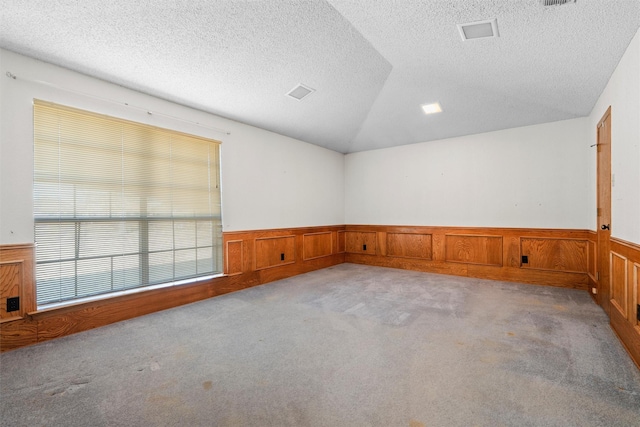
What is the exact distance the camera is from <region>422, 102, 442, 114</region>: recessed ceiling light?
4.21 meters

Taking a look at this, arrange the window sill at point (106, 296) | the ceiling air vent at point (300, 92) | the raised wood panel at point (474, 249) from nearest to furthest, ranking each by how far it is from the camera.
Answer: the window sill at point (106, 296) < the ceiling air vent at point (300, 92) < the raised wood panel at point (474, 249)

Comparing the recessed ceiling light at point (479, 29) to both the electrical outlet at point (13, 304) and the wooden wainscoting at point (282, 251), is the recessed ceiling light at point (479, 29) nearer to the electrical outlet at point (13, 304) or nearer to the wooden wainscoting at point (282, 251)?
the wooden wainscoting at point (282, 251)

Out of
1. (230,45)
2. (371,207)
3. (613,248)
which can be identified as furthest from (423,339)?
(371,207)

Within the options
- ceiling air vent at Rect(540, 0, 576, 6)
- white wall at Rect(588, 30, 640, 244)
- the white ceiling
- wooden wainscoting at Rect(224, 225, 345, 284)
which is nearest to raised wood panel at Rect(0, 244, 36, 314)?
the white ceiling

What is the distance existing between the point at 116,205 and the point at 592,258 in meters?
5.87

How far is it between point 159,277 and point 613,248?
4.77m

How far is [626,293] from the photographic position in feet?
7.79

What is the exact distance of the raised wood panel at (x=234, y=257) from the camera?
13.6 feet

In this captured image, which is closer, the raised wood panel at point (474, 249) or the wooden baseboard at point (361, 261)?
the wooden baseboard at point (361, 261)

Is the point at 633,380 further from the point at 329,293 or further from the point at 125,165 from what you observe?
the point at 125,165

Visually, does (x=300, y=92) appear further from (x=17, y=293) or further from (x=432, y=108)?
(x=17, y=293)

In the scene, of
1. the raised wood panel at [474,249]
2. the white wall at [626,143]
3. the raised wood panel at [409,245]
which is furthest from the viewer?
the raised wood panel at [409,245]

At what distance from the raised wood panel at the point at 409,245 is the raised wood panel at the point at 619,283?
272 centimetres

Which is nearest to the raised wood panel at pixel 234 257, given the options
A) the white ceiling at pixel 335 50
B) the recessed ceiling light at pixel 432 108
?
the white ceiling at pixel 335 50
